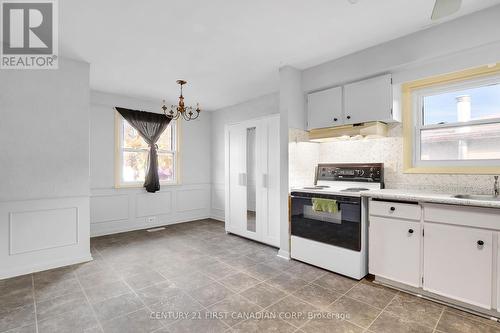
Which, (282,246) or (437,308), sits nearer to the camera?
(437,308)

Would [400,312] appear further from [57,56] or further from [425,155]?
[57,56]

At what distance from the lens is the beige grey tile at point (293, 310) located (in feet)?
6.74

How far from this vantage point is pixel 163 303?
2311mm

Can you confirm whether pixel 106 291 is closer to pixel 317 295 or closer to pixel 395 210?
pixel 317 295

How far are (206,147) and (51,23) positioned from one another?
3.96 meters

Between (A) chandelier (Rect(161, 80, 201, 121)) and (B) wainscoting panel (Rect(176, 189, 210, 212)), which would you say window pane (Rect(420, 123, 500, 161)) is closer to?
(A) chandelier (Rect(161, 80, 201, 121))

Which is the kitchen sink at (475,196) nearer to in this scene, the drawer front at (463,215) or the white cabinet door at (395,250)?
the drawer front at (463,215)

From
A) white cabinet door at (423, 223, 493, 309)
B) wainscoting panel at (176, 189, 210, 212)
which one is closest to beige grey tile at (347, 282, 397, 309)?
white cabinet door at (423, 223, 493, 309)

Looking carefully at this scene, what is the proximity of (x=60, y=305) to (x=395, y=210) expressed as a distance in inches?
132

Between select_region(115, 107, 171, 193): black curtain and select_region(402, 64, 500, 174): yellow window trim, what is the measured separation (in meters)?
4.36

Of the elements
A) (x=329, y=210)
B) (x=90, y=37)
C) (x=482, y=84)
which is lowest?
(x=329, y=210)

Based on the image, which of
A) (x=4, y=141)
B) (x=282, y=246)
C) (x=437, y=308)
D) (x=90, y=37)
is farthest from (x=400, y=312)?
(x=4, y=141)

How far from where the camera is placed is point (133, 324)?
1.99 meters

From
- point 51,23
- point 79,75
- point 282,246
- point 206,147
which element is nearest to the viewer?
point 51,23
